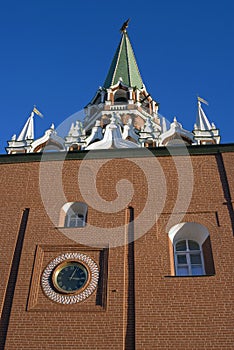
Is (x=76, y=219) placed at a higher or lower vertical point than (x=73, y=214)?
lower

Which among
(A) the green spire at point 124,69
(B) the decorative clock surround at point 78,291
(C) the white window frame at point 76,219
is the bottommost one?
(B) the decorative clock surround at point 78,291

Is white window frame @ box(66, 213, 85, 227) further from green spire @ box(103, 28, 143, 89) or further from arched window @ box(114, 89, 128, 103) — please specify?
green spire @ box(103, 28, 143, 89)

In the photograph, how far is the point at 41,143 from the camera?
18297 mm

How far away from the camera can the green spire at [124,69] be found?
1148 inches

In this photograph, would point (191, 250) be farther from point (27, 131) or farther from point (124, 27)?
point (124, 27)

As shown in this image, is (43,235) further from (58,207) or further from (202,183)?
(202,183)

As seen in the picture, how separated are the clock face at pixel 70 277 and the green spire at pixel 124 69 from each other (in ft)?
61.3

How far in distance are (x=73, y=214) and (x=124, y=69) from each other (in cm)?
1912

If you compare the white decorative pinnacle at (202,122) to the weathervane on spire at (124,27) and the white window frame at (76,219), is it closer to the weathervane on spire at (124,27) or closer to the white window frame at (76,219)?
the white window frame at (76,219)

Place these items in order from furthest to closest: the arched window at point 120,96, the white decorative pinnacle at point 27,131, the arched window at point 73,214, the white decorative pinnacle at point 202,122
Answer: the arched window at point 120,96 → the white decorative pinnacle at point 27,131 → the white decorative pinnacle at point 202,122 → the arched window at point 73,214

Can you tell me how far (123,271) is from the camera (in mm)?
11109

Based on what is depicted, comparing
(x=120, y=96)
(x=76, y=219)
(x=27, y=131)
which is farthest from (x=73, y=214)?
(x=120, y=96)

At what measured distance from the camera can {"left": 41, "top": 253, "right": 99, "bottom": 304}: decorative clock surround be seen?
424 inches

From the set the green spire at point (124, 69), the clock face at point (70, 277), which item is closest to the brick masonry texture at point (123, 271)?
the clock face at point (70, 277)
